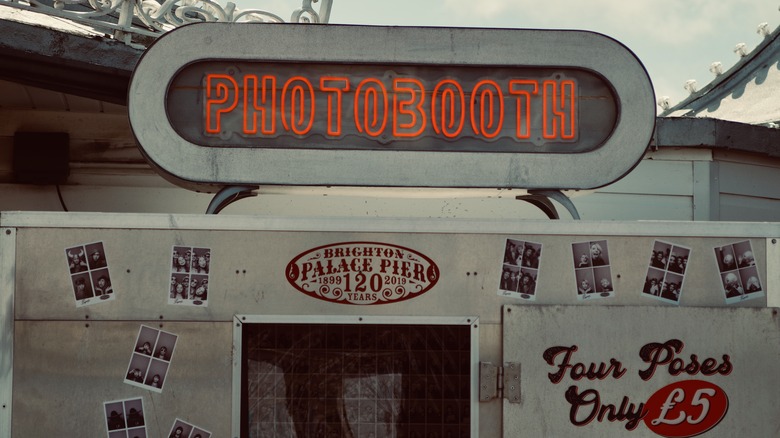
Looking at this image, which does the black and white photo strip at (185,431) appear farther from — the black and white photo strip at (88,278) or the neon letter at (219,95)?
the neon letter at (219,95)

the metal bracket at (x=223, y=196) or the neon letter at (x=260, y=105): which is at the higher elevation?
the neon letter at (x=260, y=105)

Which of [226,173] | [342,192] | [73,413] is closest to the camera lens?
[73,413]

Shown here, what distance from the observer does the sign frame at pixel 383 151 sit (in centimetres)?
384

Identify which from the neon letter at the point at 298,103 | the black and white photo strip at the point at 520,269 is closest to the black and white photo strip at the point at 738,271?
the black and white photo strip at the point at 520,269

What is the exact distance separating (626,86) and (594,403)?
55.1 inches

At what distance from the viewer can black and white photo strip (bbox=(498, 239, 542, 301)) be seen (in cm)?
354

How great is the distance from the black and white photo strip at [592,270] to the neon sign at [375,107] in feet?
1.78

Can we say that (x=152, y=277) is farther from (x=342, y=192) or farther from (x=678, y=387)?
(x=678, y=387)

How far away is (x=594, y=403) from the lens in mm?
3533

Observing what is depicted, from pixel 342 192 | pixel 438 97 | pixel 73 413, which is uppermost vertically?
pixel 438 97

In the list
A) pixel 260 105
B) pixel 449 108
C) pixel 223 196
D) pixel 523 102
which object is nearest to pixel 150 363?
pixel 223 196

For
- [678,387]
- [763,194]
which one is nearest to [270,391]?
[678,387]

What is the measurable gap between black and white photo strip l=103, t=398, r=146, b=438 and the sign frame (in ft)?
3.23

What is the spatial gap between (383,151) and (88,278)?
1.33 metres
